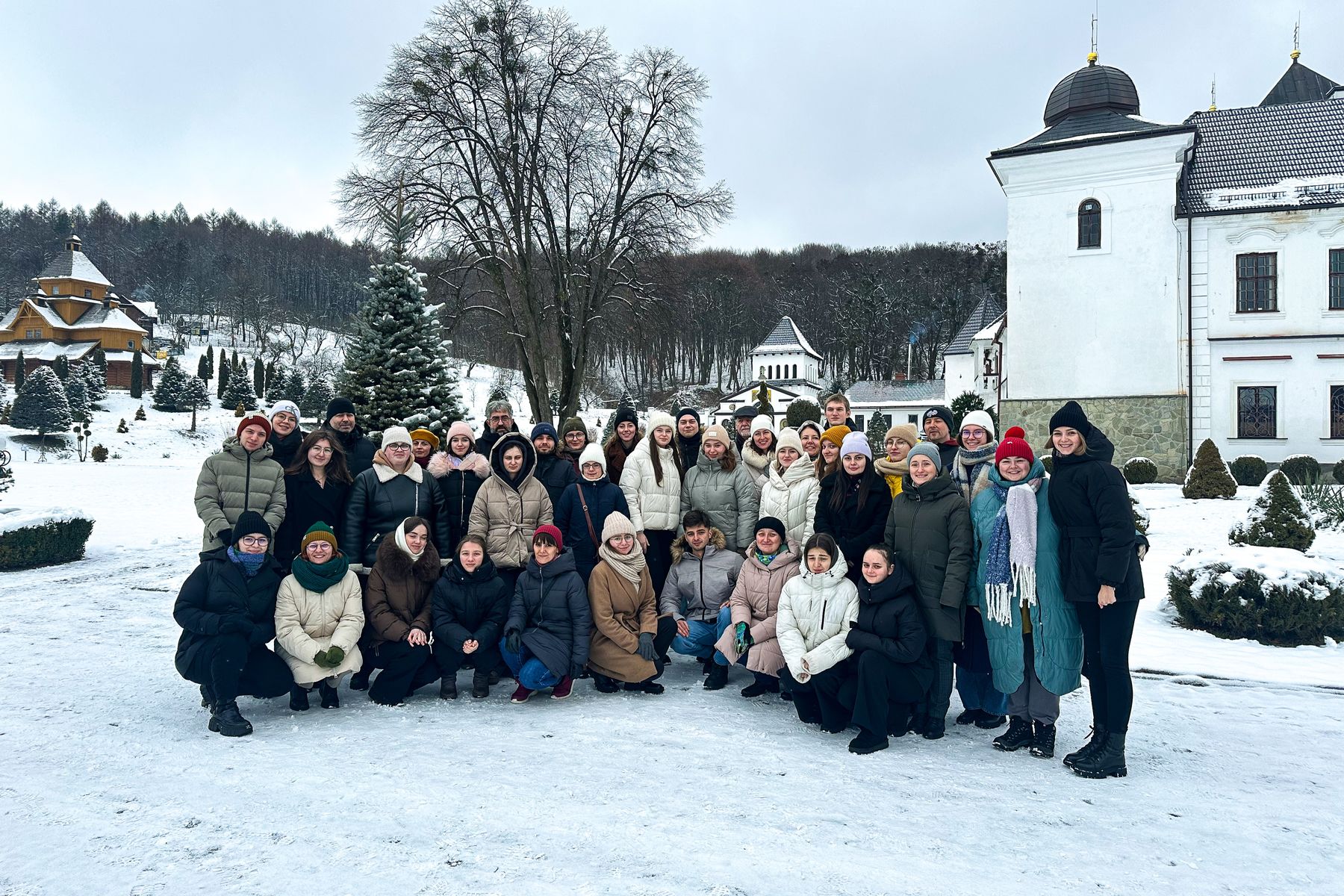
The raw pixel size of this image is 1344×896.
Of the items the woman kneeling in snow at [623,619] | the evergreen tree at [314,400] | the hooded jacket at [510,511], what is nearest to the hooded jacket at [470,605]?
the hooded jacket at [510,511]

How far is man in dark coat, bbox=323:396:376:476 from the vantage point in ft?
20.2

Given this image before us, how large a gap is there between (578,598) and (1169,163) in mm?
21883

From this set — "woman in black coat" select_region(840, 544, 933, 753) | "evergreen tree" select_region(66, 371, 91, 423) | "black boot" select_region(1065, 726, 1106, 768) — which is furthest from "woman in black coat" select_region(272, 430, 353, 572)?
"evergreen tree" select_region(66, 371, 91, 423)

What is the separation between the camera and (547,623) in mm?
5250

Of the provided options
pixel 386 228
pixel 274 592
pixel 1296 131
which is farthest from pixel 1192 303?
pixel 274 592

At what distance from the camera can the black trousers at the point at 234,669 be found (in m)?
4.57

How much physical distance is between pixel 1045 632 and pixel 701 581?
237cm

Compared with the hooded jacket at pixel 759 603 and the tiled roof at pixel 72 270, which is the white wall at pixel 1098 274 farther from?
the tiled roof at pixel 72 270

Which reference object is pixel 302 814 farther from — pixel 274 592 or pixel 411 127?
pixel 411 127

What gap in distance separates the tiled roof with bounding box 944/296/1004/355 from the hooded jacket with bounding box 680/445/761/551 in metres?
49.3

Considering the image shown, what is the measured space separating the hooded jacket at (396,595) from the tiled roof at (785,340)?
6553cm

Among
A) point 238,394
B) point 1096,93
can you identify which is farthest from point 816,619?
point 238,394

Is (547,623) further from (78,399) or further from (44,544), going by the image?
(78,399)

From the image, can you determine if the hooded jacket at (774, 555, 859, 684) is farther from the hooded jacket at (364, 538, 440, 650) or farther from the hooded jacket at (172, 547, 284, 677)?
the hooded jacket at (172, 547, 284, 677)
